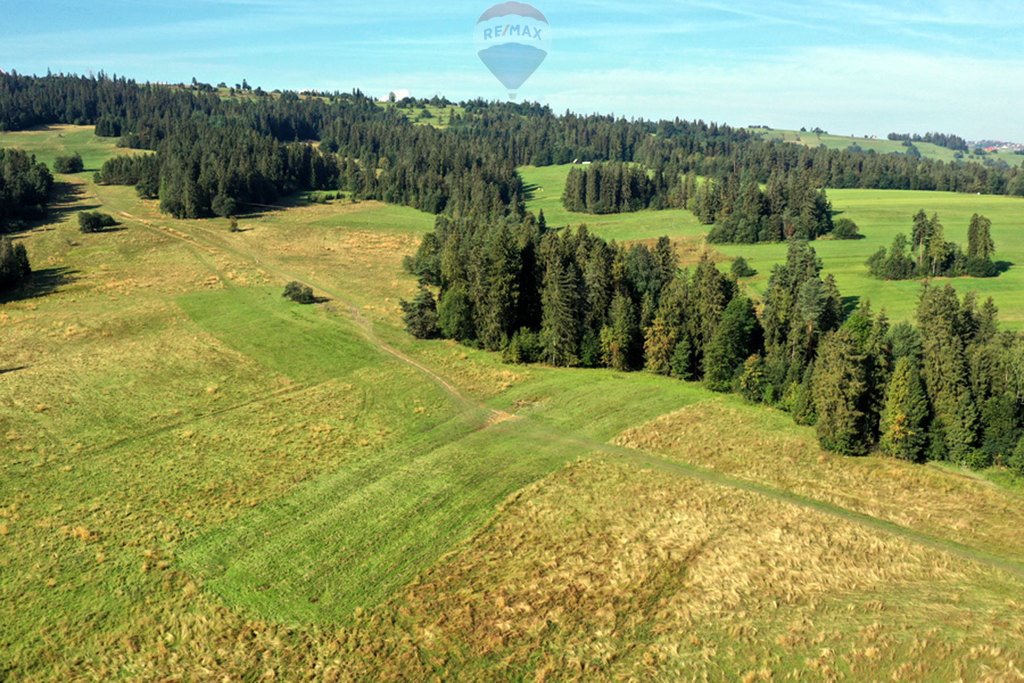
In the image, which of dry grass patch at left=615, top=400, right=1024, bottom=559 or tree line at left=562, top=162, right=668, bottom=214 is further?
tree line at left=562, top=162, right=668, bottom=214

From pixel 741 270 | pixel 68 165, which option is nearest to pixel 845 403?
pixel 741 270

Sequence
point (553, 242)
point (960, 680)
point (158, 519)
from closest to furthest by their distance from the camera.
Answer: point (960, 680) → point (158, 519) → point (553, 242)

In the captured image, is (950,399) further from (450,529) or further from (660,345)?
(450,529)

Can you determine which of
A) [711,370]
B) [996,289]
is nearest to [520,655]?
[711,370]

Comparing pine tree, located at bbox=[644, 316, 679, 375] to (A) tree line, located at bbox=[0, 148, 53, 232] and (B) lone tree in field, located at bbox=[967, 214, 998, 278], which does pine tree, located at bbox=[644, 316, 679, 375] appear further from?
(A) tree line, located at bbox=[0, 148, 53, 232]

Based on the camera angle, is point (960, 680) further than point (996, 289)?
No

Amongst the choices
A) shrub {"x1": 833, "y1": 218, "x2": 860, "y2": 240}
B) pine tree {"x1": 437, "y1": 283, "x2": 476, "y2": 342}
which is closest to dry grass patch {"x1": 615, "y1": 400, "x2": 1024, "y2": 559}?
pine tree {"x1": 437, "y1": 283, "x2": 476, "y2": 342}

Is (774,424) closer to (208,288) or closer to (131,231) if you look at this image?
(208,288)
